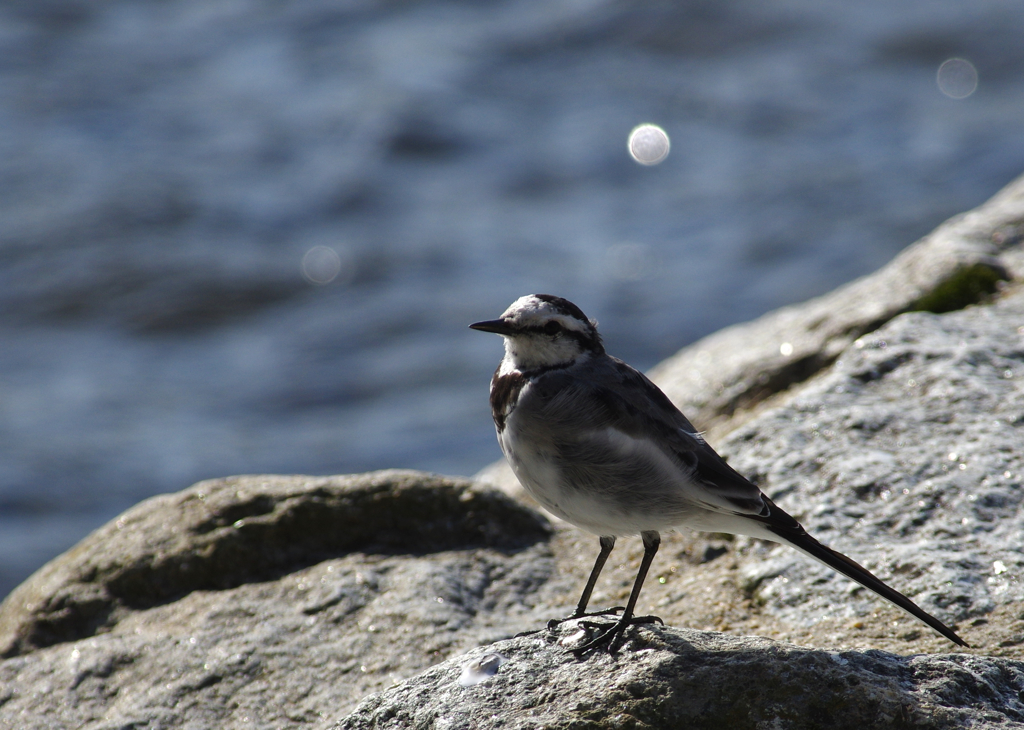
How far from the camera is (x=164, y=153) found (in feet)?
57.2

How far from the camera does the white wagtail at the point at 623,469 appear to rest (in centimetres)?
438

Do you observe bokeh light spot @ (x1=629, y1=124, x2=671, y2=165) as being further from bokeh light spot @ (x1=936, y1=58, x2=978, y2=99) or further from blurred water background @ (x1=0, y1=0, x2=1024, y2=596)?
bokeh light spot @ (x1=936, y1=58, x2=978, y2=99)

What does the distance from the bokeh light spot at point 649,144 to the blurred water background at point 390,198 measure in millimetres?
255

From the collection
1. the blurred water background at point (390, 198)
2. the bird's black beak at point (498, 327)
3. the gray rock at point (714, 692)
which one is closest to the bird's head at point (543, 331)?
the bird's black beak at point (498, 327)

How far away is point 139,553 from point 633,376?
299cm

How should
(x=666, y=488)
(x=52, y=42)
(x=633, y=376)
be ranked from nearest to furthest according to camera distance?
(x=666, y=488)
(x=633, y=376)
(x=52, y=42)

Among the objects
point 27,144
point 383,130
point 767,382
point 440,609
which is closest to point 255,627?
point 440,609

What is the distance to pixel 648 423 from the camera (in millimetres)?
4590

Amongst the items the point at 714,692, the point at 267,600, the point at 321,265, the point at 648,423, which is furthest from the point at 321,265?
the point at 714,692

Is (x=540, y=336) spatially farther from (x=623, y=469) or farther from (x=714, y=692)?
(x=714, y=692)

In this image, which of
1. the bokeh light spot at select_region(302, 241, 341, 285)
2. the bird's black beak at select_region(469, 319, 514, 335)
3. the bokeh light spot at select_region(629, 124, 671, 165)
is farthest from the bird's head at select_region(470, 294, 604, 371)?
the bokeh light spot at select_region(629, 124, 671, 165)

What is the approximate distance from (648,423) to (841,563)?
992mm

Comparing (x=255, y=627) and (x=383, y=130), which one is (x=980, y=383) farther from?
(x=383, y=130)

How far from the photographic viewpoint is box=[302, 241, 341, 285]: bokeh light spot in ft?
51.8
